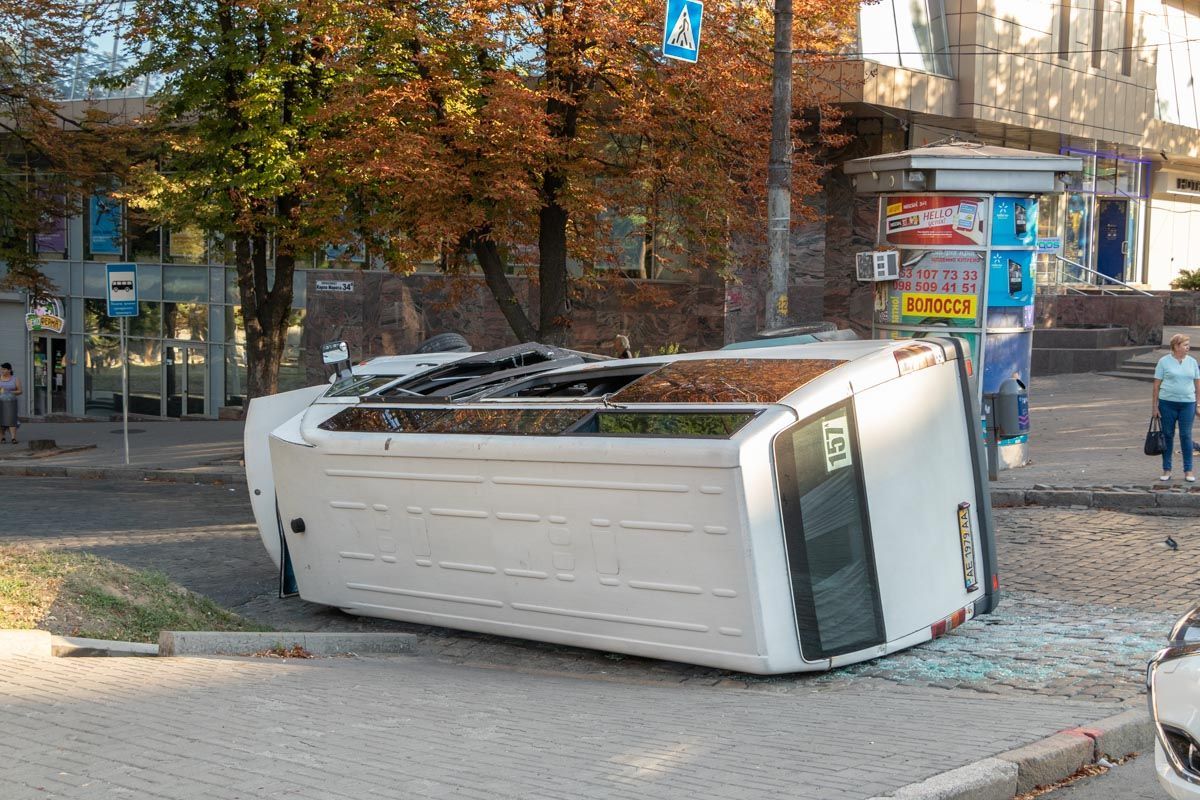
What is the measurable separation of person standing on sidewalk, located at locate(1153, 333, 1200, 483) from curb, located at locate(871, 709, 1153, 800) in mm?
8312

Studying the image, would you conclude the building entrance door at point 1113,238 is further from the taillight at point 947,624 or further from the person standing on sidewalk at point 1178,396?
the taillight at point 947,624

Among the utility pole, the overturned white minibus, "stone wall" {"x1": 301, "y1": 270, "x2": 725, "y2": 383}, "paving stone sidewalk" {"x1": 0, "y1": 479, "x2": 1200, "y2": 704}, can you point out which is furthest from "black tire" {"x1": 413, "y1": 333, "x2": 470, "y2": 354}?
"stone wall" {"x1": 301, "y1": 270, "x2": 725, "y2": 383}

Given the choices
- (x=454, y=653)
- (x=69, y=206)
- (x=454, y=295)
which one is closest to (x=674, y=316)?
(x=454, y=295)

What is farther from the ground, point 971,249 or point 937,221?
point 937,221

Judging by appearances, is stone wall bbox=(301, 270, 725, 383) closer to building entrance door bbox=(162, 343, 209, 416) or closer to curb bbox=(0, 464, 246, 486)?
building entrance door bbox=(162, 343, 209, 416)

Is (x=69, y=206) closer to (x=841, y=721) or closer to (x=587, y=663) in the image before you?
(x=587, y=663)

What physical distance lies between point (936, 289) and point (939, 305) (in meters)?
0.19

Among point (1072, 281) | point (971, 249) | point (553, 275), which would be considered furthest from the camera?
point (1072, 281)

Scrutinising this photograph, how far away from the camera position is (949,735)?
5637mm

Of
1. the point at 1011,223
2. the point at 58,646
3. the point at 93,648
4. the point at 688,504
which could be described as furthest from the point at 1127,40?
the point at 58,646

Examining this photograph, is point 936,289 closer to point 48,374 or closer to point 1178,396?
point 1178,396

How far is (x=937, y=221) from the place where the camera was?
48.1ft

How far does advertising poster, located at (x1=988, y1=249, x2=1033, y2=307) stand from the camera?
571 inches

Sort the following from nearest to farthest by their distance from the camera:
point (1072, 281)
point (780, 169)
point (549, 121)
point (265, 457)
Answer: point (265, 457), point (780, 169), point (549, 121), point (1072, 281)
